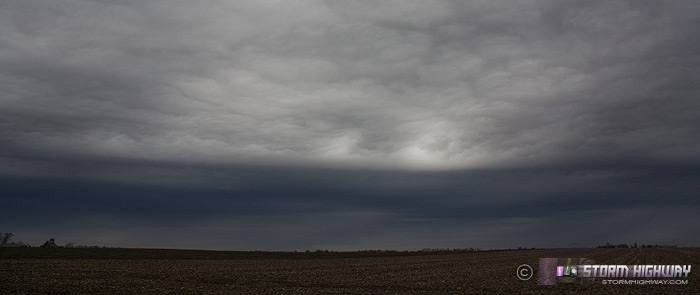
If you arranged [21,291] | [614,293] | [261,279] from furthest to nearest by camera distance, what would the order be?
[261,279]
[614,293]
[21,291]

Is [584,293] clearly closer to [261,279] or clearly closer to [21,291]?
[261,279]

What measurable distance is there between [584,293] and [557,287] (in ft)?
12.1

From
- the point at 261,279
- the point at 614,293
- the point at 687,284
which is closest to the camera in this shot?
the point at 614,293

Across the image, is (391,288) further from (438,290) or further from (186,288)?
(186,288)

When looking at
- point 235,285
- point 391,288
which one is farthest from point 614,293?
point 235,285

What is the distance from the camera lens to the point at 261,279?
4841 cm

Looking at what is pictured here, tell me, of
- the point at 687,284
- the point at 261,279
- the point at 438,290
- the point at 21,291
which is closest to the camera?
the point at 21,291

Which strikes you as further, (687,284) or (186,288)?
(687,284)

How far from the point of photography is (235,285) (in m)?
42.3

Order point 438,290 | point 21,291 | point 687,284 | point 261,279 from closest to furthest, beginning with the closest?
1. point 21,291
2. point 438,290
3. point 687,284
4. point 261,279

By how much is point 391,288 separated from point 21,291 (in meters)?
25.2

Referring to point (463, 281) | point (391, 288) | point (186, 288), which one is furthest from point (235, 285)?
point (463, 281)

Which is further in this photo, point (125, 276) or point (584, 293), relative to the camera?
point (125, 276)

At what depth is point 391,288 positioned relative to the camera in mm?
41594
